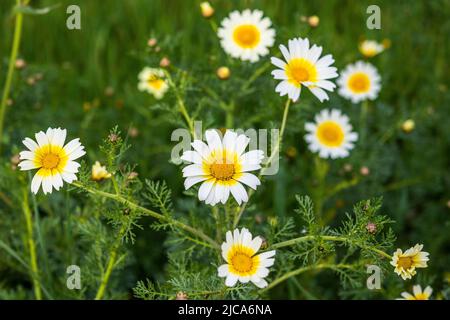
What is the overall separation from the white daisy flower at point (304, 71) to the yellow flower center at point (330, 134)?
87 centimetres

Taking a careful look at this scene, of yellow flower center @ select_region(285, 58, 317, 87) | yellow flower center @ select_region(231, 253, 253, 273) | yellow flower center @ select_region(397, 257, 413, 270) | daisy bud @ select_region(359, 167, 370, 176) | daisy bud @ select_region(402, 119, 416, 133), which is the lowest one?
yellow flower center @ select_region(397, 257, 413, 270)

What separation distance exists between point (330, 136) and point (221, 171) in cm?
118

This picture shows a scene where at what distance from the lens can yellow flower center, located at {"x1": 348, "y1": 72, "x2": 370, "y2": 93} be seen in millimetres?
3020

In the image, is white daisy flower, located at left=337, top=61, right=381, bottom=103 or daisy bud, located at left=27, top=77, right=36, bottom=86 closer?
daisy bud, located at left=27, top=77, right=36, bottom=86

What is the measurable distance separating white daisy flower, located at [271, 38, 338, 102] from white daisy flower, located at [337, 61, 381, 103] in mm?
1122

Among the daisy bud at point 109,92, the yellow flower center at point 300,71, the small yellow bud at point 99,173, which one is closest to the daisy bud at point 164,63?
the small yellow bud at point 99,173

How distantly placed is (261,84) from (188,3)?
1207 mm

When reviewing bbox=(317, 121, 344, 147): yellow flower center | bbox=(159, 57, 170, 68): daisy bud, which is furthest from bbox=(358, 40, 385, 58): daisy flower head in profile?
bbox=(159, 57, 170, 68): daisy bud

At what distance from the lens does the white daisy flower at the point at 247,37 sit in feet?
8.19

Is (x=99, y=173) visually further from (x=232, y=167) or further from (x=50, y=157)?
(x=232, y=167)

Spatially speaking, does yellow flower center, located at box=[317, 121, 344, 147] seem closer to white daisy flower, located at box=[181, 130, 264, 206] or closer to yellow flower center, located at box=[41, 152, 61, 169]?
white daisy flower, located at box=[181, 130, 264, 206]

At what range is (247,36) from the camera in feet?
8.36
